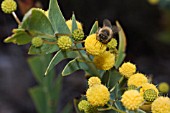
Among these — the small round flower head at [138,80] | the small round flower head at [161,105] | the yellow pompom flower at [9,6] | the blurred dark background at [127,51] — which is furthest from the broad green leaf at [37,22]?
the blurred dark background at [127,51]

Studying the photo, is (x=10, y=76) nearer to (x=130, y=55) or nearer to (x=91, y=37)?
(x=130, y=55)

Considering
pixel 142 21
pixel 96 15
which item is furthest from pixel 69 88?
pixel 142 21

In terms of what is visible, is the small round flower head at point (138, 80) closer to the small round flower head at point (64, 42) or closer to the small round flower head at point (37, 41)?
the small round flower head at point (64, 42)

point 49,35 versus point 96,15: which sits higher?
point 96,15

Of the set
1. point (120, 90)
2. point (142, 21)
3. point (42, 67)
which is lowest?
point (120, 90)

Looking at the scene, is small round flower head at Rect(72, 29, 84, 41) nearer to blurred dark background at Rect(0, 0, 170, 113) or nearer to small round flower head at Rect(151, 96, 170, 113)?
small round flower head at Rect(151, 96, 170, 113)

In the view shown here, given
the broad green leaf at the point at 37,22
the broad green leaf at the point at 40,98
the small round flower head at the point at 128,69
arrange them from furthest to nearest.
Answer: the broad green leaf at the point at 40,98, the small round flower head at the point at 128,69, the broad green leaf at the point at 37,22
